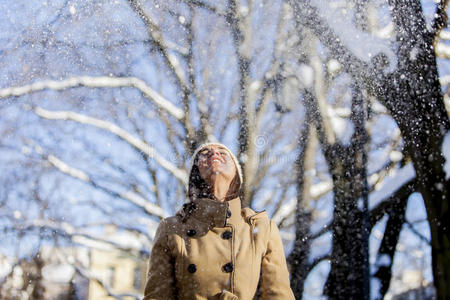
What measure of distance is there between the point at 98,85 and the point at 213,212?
10.0 ft

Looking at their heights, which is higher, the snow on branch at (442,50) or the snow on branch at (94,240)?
the snow on branch at (442,50)

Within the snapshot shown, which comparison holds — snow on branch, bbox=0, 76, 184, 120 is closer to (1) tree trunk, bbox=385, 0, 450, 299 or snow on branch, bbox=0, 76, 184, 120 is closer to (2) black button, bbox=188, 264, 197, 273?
(1) tree trunk, bbox=385, 0, 450, 299

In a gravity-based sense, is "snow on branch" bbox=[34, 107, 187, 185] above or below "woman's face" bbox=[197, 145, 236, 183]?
above

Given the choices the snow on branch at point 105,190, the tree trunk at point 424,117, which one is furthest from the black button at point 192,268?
the snow on branch at point 105,190

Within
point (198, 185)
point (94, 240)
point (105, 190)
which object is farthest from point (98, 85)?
point (198, 185)

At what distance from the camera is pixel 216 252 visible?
3.29 ft

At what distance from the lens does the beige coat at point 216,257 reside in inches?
38.3

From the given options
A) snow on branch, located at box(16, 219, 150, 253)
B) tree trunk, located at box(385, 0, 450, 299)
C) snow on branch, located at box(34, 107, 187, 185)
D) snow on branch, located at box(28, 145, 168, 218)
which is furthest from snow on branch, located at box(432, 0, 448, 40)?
snow on branch, located at box(16, 219, 150, 253)

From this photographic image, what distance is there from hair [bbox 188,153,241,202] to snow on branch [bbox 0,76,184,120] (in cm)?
221

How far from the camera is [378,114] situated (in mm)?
3152

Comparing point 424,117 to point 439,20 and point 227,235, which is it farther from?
point 227,235

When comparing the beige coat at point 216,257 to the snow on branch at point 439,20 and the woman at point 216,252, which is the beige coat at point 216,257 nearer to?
the woman at point 216,252

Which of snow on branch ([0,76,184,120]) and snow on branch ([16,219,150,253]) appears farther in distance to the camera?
snow on branch ([16,219,150,253])

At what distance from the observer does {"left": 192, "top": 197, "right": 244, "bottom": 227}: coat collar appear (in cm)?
104
